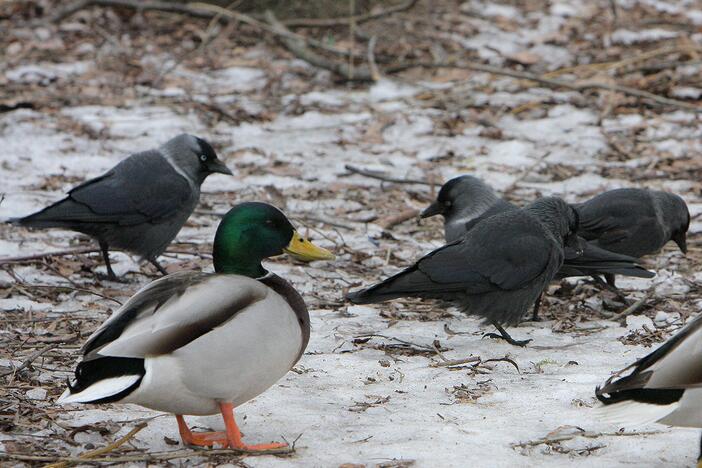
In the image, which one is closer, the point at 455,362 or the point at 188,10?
the point at 455,362

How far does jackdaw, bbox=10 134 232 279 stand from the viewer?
21.8ft

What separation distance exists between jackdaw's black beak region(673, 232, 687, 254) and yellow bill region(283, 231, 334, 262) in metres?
3.18

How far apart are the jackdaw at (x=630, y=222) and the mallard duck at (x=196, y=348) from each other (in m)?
3.15

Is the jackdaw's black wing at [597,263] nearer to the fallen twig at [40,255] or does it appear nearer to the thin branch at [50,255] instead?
the thin branch at [50,255]

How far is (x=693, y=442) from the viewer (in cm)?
401

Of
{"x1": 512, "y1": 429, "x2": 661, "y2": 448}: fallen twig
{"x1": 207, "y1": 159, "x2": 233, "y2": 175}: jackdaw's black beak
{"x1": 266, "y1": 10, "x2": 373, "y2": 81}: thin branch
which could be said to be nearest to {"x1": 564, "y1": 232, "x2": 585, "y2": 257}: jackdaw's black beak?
{"x1": 512, "y1": 429, "x2": 661, "y2": 448}: fallen twig

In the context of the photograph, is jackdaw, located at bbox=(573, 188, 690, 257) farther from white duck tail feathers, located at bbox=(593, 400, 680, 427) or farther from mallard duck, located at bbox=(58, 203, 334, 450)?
white duck tail feathers, located at bbox=(593, 400, 680, 427)

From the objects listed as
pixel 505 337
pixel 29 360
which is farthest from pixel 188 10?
pixel 29 360

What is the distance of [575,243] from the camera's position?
6.33m

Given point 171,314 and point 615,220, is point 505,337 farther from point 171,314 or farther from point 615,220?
point 171,314

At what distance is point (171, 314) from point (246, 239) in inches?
29.3

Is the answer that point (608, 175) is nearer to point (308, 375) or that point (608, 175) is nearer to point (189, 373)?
point (308, 375)

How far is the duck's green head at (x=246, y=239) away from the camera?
4496mm

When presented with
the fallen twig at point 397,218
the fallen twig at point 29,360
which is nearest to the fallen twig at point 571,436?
the fallen twig at point 29,360
